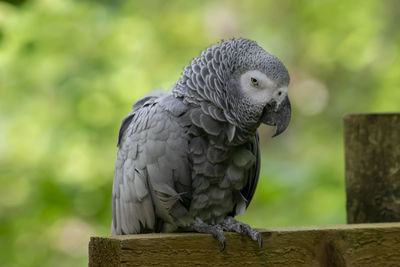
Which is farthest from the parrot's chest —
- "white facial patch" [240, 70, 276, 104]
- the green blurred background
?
the green blurred background

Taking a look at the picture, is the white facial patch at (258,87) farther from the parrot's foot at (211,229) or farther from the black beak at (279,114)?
the parrot's foot at (211,229)

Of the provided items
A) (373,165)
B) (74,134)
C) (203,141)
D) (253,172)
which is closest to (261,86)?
(203,141)

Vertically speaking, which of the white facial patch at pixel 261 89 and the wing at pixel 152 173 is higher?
the white facial patch at pixel 261 89

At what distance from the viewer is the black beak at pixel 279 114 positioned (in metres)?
1.58

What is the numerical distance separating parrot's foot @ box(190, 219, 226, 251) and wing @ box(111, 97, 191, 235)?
54 mm

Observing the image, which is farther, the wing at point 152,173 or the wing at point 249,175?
the wing at point 249,175

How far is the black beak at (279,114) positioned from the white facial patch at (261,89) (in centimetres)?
2

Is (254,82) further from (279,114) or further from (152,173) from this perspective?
(152,173)

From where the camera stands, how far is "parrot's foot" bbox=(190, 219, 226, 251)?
1424 mm

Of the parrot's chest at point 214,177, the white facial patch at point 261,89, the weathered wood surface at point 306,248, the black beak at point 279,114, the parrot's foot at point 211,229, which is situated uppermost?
the white facial patch at point 261,89

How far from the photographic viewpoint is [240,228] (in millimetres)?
1561

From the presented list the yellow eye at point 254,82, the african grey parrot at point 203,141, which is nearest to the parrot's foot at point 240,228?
the african grey parrot at point 203,141

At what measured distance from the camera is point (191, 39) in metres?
4.54

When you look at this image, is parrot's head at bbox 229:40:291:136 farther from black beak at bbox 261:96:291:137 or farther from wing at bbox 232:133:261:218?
wing at bbox 232:133:261:218
